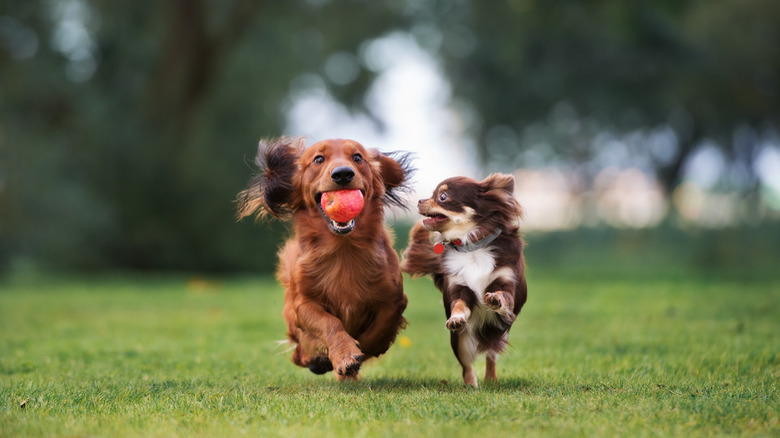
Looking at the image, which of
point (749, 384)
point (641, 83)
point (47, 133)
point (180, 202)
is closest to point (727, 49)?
point (641, 83)

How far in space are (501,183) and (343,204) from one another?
3.23 feet

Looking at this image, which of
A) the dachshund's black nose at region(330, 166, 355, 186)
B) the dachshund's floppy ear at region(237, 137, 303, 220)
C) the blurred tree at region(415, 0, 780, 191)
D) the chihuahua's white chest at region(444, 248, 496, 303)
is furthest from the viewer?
the blurred tree at region(415, 0, 780, 191)

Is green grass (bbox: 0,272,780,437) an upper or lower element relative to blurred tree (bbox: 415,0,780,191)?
lower

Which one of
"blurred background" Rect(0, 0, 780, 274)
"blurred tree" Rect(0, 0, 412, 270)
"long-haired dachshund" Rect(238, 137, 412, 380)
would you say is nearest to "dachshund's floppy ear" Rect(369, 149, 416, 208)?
"long-haired dachshund" Rect(238, 137, 412, 380)

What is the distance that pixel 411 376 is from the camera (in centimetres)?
554

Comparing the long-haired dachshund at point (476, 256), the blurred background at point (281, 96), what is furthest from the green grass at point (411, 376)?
the blurred background at point (281, 96)

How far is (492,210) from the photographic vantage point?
4836 millimetres

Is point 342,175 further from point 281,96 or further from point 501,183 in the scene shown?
point 281,96

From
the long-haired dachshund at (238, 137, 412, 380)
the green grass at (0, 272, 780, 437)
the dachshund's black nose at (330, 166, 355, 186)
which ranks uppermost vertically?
the dachshund's black nose at (330, 166, 355, 186)

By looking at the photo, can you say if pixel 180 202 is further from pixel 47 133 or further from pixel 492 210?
pixel 492 210

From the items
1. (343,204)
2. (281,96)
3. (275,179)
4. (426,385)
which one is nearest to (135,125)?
(281,96)

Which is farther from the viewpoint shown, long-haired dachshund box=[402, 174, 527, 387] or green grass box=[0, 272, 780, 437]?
long-haired dachshund box=[402, 174, 527, 387]

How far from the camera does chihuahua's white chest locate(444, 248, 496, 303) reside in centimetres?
461

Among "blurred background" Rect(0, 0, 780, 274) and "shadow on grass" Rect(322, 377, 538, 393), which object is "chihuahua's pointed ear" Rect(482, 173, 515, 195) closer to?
"shadow on grass" Rect(322, 377, 538, 393)
